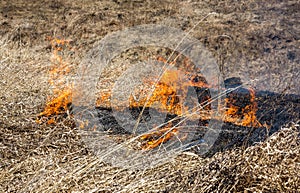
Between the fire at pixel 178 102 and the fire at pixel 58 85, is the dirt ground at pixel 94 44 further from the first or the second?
the fire at pixel 178 102

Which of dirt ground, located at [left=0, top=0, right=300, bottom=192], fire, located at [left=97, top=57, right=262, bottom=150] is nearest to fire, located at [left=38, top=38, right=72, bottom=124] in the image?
dirt ground, located at [left=0, top=0, right=300, bottom=192]

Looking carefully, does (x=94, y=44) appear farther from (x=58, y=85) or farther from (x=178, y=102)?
(x=178, y=102)

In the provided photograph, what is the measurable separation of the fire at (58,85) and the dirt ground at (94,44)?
0.28ft

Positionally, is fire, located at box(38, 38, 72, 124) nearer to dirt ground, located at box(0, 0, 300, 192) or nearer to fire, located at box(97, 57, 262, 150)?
dirt ground, located at box(0, 0, 300, 192)

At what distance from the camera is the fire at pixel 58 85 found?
10.2 ft

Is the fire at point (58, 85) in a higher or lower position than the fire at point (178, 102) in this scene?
higher

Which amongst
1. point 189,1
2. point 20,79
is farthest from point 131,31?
point 20,79

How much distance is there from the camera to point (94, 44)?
18.6ft

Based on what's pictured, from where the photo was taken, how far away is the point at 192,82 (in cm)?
445

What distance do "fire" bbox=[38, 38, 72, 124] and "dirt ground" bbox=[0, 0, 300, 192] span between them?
9 centimetres

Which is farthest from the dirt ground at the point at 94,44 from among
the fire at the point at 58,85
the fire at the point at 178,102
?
the fire at the point at 178,102

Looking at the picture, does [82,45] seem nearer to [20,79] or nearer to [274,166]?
[20,79]

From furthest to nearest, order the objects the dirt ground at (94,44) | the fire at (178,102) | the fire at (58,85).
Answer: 1. the fire at (58,85)
2. the fire at (178,102)
3. the dirt ground at (94,44)

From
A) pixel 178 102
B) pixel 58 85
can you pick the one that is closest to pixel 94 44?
pixel 58 85
